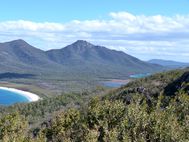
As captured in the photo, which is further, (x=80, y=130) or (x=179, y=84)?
(x=179, y=84)

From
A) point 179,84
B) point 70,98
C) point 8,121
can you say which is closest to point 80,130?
point 8,121

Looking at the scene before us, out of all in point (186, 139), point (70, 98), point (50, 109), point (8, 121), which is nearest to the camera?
point (186, 139)

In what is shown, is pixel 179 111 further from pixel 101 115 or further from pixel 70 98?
pixel 70 98

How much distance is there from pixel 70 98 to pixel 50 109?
17222 mm

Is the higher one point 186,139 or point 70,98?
point 186,139

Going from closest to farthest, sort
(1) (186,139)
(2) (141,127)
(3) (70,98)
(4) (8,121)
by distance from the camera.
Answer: (1) (186,139) → (2) (141,127) → (4) (8,121) → (3) (70,98)

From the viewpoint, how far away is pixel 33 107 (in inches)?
5468

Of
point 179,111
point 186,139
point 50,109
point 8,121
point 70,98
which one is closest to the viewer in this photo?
point 186,139

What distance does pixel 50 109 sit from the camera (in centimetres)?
13450

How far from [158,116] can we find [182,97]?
661 cm

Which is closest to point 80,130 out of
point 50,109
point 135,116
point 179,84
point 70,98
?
point 135,116

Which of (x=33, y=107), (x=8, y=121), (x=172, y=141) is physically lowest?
(x=33, y=107)

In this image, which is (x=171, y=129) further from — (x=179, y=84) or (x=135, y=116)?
(x=179, y=84)

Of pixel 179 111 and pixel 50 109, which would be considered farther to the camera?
pixel 50 109
